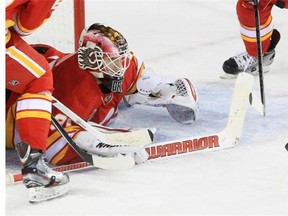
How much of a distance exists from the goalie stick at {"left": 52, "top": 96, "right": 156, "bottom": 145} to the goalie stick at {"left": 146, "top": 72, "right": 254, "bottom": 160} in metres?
0.03

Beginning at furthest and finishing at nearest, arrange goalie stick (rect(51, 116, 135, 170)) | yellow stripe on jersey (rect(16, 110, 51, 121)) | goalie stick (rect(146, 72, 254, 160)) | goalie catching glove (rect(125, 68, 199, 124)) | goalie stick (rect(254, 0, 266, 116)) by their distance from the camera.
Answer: goalie stick (rect(254, 0, 266, 116))
goalie catching glove (rect(125, 68, 199, 124))
goalie stick (rect(146, 72, 254, 160))
goalie stick (rect(51, 116, 135, 170))
yellow stripe on jersey (rect(16, 110, 51, 121))

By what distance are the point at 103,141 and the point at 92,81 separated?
0.19 metres

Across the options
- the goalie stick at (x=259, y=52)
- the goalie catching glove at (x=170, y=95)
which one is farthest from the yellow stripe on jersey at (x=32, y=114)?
the goalie stick at (x=259, y=52)

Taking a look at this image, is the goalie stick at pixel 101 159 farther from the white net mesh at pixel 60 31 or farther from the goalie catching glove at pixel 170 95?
the white net mesh at pixel 60 31

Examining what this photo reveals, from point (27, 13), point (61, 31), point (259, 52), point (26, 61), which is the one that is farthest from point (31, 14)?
point (61, 31)

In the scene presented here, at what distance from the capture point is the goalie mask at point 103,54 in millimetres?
2648

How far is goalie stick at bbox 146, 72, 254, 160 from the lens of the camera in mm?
2645

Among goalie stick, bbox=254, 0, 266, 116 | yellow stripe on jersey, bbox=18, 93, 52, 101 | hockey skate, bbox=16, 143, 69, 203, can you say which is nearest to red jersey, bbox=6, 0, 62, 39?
yellow stripe on jersey, bbox=18, 93, 52, 101

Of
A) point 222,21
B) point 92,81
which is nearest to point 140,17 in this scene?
point 222,21

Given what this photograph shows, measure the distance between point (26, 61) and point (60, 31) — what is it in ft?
3.46

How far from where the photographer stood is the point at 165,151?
2645 millimetres

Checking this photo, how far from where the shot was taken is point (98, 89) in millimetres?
2705

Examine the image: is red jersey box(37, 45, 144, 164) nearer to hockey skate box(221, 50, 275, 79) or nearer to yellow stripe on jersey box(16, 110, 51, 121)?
yellow stripe on jersey box(16, 110, 51, 121)

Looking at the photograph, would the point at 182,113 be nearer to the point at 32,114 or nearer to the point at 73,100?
the point at 73,100
